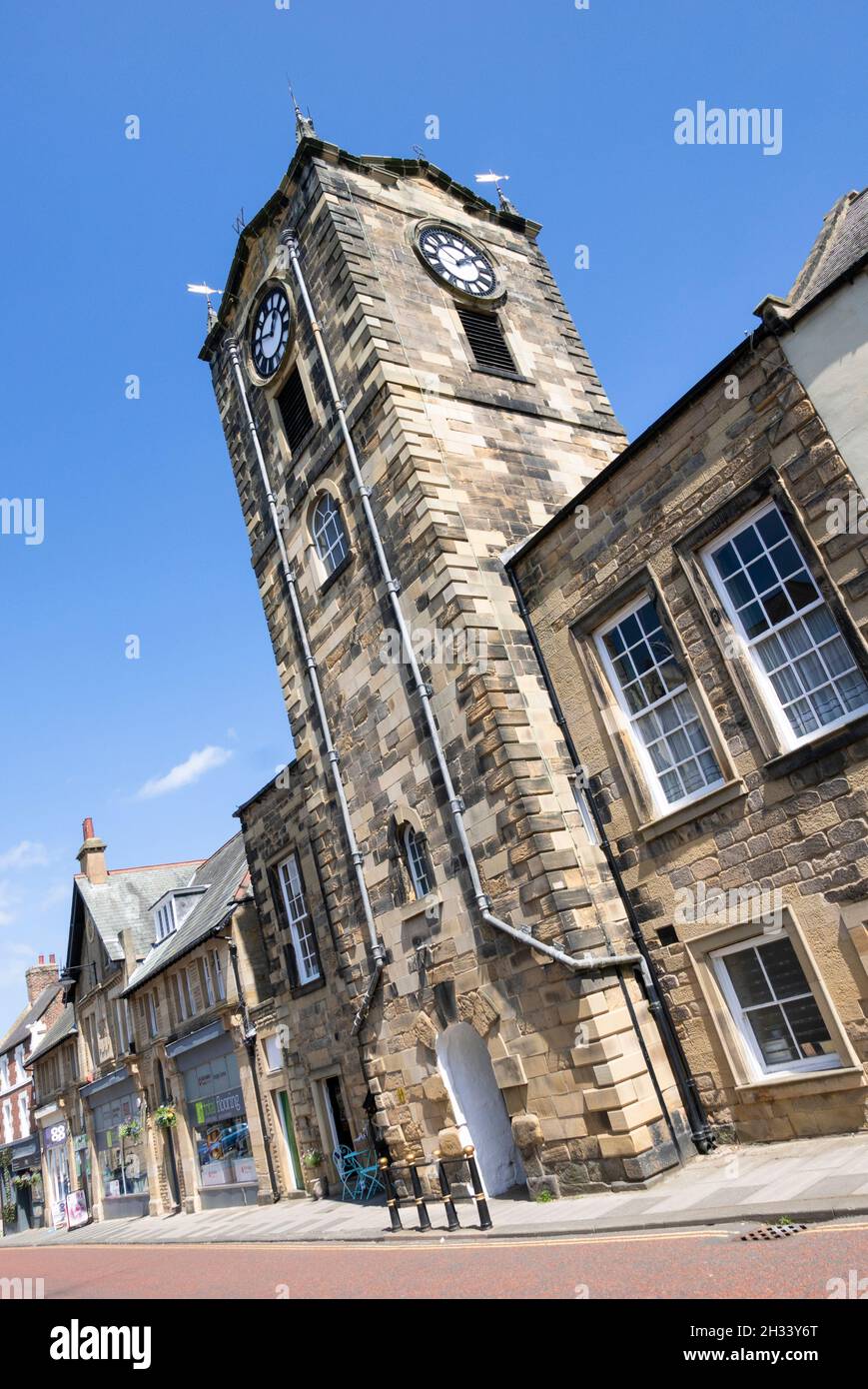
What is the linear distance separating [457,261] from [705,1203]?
16.1m

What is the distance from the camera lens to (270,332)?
1803 cm

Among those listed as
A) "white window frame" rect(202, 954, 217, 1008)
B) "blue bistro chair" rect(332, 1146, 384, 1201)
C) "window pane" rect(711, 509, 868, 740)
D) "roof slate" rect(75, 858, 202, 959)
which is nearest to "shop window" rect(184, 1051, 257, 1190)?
"white window frame" rect(202, 954, 217, 1008)

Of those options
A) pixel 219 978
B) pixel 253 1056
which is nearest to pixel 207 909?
pixel 219 978

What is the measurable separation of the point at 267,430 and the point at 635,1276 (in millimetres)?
15394

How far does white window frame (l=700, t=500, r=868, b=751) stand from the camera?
9469mm

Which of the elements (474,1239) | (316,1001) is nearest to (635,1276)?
(474,1239)

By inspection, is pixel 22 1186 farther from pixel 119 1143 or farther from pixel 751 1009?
pixel 751 1009

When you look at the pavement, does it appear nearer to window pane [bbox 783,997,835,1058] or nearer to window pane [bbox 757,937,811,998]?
window pane [bbox 783,997,835,1058]

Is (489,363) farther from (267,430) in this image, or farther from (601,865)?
(601,865)

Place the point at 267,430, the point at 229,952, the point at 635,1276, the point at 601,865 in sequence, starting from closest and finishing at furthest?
the point at 635,1276 → the point at 601,865 → the point at 267,430 → the point at 229,952

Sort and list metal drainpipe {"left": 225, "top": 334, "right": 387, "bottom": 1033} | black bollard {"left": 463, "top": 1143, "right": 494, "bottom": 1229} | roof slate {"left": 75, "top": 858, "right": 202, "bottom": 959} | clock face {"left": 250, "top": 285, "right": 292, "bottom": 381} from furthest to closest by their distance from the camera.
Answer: roof slate {"left": 75, "top": 858, "right": 202, "bottom": 959}, clock face {"left": 250, "top": 285, "right": 292, "bottom": 381}, metal drainpipe {"left": 225, "top": 334, "right": 387, "bottom": 1033}, black bollard {"left": 463, "top": 1143, "right": 494, "bottom": 1229}

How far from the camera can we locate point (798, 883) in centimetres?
950
